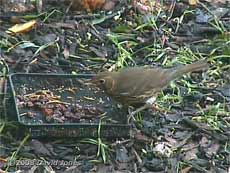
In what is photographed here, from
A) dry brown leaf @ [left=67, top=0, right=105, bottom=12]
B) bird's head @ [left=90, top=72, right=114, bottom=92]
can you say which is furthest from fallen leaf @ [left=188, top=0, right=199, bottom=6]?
bird's head @ [left=90, top=72, right=114, bottom=92]

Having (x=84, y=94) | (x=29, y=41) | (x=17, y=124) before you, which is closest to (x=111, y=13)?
(x=29, y=41)

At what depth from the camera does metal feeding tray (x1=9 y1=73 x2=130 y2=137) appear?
549 cm

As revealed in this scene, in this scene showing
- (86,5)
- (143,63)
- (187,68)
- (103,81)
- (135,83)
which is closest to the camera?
(103,81)

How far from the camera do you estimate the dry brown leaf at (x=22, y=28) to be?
6.84 m

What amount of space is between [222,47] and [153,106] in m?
1.27

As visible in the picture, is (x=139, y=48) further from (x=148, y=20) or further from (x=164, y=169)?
(x=164, y=169)

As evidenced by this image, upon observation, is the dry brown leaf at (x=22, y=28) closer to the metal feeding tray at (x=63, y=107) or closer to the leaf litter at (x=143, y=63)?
the leaf litter at (x=143, y=63)

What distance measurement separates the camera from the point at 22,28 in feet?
22.6

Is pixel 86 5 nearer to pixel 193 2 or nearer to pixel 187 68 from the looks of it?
pixel 193 2

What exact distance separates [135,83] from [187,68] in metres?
0.50

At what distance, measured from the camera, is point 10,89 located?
19.3 ft

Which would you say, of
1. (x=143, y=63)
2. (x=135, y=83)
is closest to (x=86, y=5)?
(x=143, y=63)

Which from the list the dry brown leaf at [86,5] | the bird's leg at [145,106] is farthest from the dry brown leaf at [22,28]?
the bird's leg at [145,106]

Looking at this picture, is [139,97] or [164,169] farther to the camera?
[139,97]
